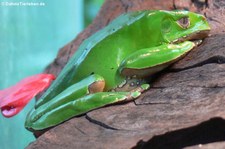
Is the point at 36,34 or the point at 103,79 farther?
the point at 36,34

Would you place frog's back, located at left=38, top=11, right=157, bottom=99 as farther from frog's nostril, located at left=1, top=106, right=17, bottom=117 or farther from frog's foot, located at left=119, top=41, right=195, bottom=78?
frog's nostril, located at left=1, top=106, right=17, bottom=117

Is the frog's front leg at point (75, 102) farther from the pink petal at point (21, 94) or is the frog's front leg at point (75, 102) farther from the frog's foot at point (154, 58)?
the pink petal at point (21, 94)

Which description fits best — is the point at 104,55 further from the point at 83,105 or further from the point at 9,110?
the point at 9,110

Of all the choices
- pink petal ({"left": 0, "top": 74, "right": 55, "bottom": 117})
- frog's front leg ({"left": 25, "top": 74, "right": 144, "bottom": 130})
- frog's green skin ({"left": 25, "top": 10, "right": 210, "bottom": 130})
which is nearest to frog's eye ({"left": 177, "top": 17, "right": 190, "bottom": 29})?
frog's green skin ({"left": 25, "top": 10, "right": 210, "bottom": 130})

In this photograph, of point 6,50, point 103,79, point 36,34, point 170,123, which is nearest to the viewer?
point 170,123

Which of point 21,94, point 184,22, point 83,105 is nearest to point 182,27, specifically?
point 184,22

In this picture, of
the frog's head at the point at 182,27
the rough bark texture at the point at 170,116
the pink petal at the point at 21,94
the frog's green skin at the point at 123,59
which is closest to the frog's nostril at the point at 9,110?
the pink petal at the point at 21,94

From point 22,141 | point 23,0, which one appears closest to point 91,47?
point 22,141

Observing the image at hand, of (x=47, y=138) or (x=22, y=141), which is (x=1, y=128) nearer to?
(x=22, y=141)
